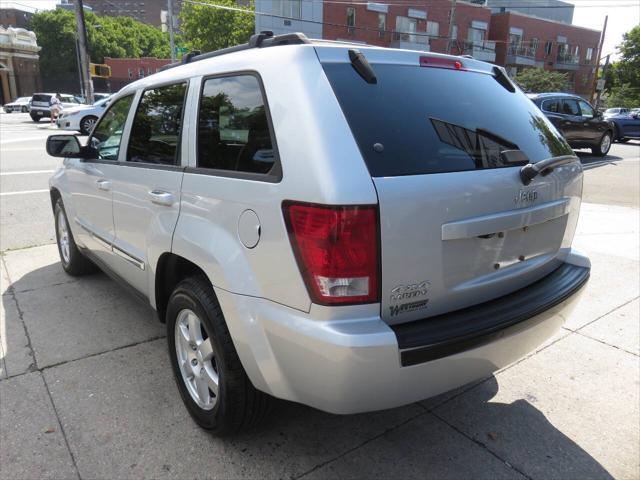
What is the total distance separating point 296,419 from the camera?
272 centimetres

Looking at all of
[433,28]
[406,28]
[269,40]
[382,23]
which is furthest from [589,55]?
[269,40]

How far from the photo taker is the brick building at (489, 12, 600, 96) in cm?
5069

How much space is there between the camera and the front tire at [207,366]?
2.26 m

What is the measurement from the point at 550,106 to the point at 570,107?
94 cm

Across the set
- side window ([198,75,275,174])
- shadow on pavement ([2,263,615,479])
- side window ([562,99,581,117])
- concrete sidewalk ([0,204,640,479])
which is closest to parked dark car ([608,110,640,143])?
side window ([562,99,581,117])

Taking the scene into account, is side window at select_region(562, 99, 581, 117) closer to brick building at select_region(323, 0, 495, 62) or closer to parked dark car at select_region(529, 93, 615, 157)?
parked dark car at select_region(529, 93, 615, 157)

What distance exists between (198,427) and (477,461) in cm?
143

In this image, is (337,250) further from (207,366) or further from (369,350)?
(207,366)

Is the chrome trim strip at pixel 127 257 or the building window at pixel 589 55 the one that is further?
the building window at pixel 589 55

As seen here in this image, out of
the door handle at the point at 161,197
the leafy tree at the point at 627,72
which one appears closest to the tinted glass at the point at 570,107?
the door handle at the point at 161,197

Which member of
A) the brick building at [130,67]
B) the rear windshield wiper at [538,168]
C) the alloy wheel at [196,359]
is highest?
the brick building at [130,67]

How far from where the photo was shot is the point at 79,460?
7.82ft

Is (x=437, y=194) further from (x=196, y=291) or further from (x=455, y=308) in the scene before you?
(x=196, y=291)

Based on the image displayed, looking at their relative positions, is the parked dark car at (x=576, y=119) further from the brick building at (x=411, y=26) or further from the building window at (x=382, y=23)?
the building window at (x=382, y=23)
